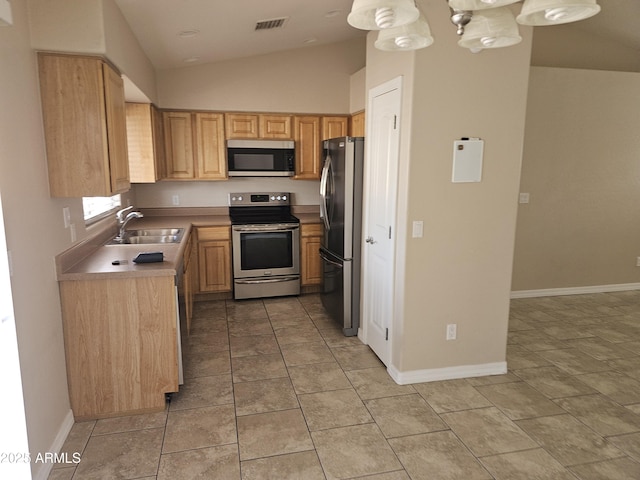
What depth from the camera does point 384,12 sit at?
1277 mm

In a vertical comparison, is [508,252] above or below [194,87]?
below

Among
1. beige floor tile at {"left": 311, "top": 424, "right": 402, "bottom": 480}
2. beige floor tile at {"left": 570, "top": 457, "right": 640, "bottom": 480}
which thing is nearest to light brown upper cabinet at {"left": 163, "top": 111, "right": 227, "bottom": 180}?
beige floor tile at {"left": 311, "top": 424, "right": 402, "bottom": 480}

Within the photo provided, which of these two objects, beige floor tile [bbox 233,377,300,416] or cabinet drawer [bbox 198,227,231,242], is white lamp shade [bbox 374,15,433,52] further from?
cabinet drawer [bbox 198,227,231,242]

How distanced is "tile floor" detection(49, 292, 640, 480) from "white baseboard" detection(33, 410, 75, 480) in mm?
47

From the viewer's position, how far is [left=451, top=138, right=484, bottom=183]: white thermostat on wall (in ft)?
9.21

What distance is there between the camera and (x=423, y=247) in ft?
9.46

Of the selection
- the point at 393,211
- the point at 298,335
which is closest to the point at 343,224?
the point at 393,211

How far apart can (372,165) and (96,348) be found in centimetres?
228

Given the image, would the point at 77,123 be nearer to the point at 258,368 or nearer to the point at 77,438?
the point at 77,438

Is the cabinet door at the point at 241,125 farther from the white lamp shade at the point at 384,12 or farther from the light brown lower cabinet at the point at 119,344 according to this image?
the white lamp shade at the point at 384,12

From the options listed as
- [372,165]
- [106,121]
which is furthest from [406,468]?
[106,121]

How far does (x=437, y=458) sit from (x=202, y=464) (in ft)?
3.96

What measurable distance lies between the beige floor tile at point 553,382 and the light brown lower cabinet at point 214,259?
303 centimetres

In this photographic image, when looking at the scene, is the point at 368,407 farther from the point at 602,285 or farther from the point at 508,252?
the point at 602,285
